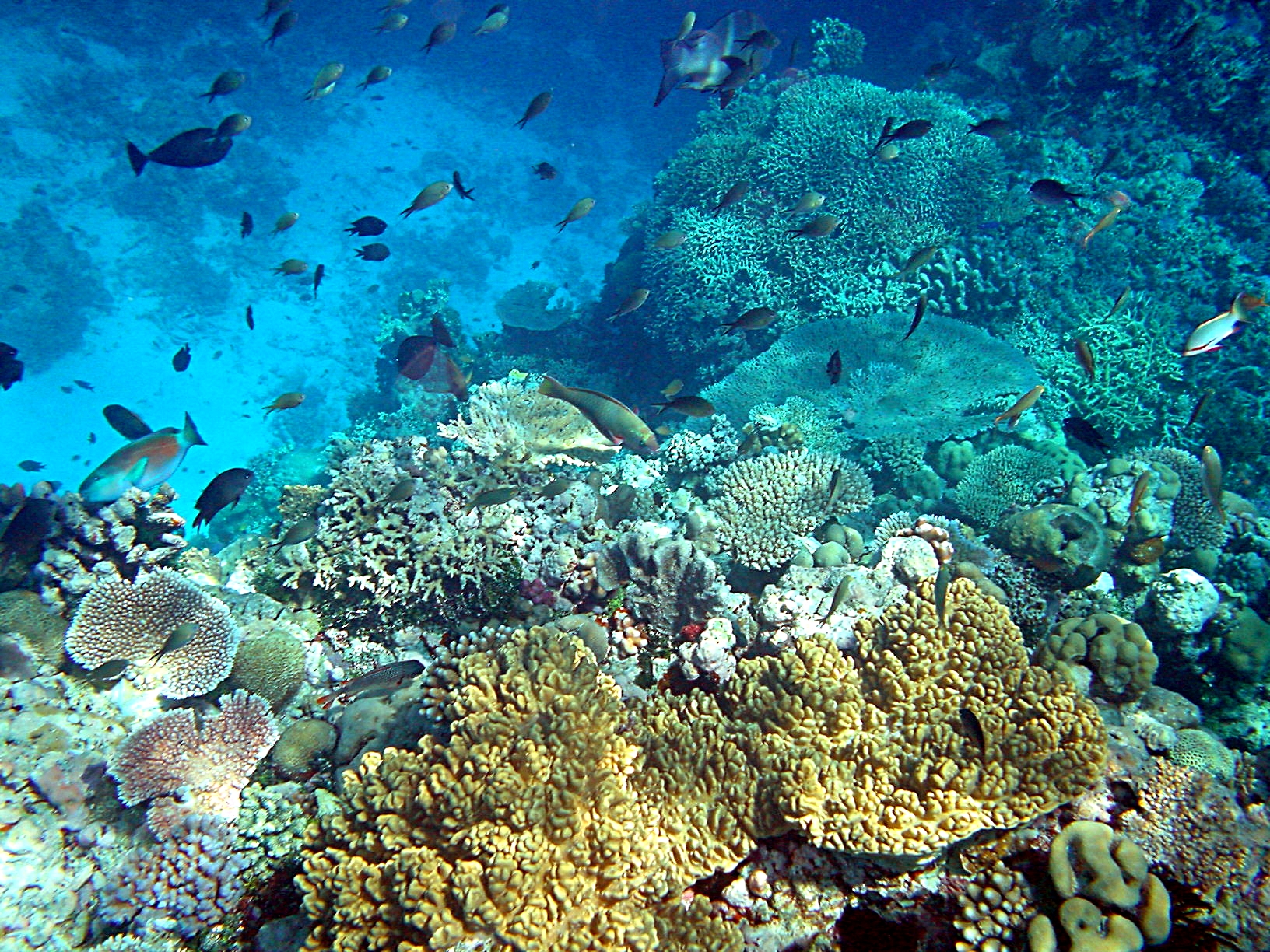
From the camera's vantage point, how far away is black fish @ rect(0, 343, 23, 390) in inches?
226

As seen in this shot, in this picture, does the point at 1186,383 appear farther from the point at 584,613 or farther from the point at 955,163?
the point at 584,613

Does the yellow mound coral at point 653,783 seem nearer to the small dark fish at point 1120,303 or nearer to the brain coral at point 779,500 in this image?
the brain coral at point 779,500

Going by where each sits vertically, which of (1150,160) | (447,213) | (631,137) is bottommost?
(447,213)

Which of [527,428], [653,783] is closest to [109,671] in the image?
[653,783]

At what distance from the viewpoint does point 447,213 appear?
37750 millimetres

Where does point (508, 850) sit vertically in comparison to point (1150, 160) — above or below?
below

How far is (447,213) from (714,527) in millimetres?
39575

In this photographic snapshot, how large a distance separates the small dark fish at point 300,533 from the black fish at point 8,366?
12.6ft

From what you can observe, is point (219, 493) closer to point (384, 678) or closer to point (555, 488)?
point (384, 678)

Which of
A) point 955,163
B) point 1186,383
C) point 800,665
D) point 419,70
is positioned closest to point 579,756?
point 800,665

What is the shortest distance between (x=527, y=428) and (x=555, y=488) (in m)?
1.63

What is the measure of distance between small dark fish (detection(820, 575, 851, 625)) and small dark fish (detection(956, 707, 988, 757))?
0.92 m

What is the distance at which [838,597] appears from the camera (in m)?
3.49

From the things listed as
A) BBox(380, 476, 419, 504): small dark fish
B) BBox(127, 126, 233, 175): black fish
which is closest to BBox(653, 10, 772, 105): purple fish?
BBox(127, 126, 233, 175): black fish
